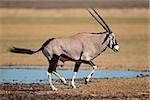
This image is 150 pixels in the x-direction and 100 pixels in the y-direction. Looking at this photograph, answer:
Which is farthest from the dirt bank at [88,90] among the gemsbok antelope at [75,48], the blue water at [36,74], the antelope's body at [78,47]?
the blue water at [36,74]

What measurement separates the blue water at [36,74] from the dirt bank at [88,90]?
95 cm

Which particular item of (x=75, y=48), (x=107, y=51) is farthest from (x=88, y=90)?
(x=107, y=51)

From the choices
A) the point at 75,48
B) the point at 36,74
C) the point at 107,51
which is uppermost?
the point at 107,51

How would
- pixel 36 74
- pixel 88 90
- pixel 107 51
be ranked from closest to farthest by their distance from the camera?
pixel 88 90
pixel 36 74
pixel 107 51

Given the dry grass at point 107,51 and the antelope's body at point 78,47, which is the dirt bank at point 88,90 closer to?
the antelope's body at point 78,47

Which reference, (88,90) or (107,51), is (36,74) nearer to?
(88,90)

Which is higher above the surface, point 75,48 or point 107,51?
point 107,51

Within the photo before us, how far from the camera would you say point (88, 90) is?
1370 cm

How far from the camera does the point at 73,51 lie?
14.1m

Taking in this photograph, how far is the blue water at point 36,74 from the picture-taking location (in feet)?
52.6

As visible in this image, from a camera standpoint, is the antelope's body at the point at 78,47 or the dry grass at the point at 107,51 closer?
the antelope's body at the point at 78,47

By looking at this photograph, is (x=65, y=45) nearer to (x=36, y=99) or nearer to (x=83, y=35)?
(x=83, y=35)

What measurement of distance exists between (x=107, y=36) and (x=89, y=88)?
5.11ft

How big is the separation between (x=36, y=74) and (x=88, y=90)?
3931 millimetres
